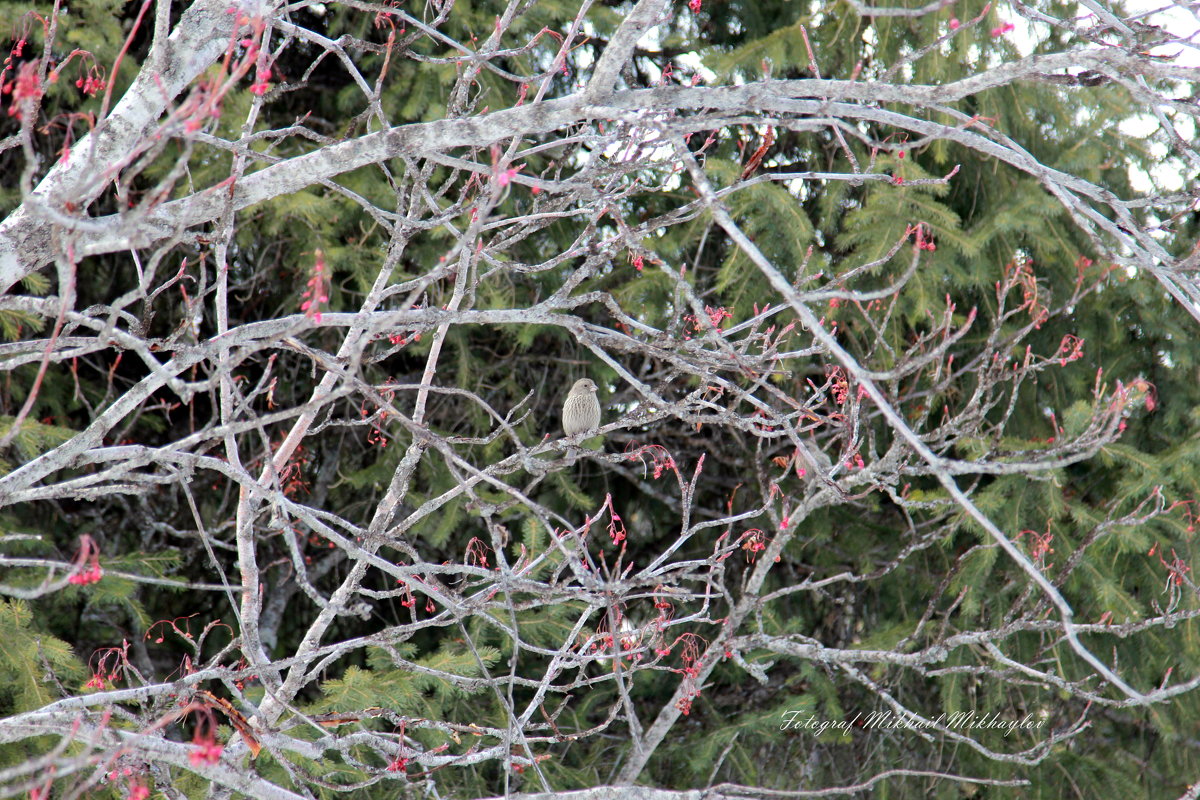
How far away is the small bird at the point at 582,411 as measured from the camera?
454 cm

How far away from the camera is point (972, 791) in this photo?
5.55m

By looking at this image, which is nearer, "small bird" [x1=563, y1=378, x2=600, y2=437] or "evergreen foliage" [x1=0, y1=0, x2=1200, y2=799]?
"evergreen foliage" [x1=0, y1=0, x2=1200, y2=799]

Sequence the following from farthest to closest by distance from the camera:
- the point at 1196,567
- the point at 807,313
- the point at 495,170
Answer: the point at 1196,567 → the point at 495,170 → the point at 807,313

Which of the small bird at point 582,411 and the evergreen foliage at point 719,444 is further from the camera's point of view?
the small bird at point 582,411

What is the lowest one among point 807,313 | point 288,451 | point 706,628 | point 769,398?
point 706,628

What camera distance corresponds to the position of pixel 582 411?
179 inches

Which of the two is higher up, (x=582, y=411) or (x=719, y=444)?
(x=582, y=411)

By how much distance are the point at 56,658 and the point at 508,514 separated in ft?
6.45

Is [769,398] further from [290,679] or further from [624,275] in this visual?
[290,679]

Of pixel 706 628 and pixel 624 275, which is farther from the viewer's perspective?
pixel 706 628

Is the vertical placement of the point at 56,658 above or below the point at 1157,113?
below

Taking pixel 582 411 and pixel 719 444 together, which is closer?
pixel 582 411

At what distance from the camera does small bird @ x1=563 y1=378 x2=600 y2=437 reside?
14.9 ft

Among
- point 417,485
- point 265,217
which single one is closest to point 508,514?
point 417,485
